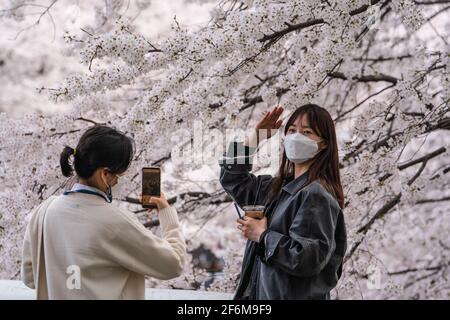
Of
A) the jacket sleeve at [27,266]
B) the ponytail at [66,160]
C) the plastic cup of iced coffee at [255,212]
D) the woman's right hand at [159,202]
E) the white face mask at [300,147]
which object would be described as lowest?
the jacket sleeve at [27,266]

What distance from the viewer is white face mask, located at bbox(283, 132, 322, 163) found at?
6.52 ft

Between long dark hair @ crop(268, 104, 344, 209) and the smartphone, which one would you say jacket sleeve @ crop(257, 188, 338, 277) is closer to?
long dark hair @ crop(268, 104, 344, 209)

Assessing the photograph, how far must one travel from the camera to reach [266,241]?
183 cm

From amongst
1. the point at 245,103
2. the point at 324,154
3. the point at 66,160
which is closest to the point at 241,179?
the point at 324,154

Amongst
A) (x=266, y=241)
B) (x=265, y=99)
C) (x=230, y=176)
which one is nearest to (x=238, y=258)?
(x=265, y=99)

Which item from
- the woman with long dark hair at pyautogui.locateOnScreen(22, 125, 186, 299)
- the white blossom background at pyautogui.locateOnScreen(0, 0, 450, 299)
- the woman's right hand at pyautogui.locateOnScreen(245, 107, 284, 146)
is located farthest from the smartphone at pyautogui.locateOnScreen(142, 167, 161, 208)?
the white blossom background at pyautogui.locateOnScreen(0, 0, 450, 299)

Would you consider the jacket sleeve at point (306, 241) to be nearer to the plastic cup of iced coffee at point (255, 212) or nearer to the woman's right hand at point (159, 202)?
the plastic cup of iced coffee at point (255, 212)

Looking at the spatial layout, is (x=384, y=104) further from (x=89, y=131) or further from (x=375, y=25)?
(x=89, y=131)

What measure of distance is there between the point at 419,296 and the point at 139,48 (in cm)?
364

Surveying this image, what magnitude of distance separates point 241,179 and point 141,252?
21.4 inches

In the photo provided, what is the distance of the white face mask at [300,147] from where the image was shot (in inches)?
78.3

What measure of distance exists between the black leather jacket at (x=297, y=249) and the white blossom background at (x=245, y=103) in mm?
939

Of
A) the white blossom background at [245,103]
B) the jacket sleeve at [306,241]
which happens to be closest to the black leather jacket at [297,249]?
A: the jacket sleeve at [306,241]

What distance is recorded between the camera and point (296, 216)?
1.83m
